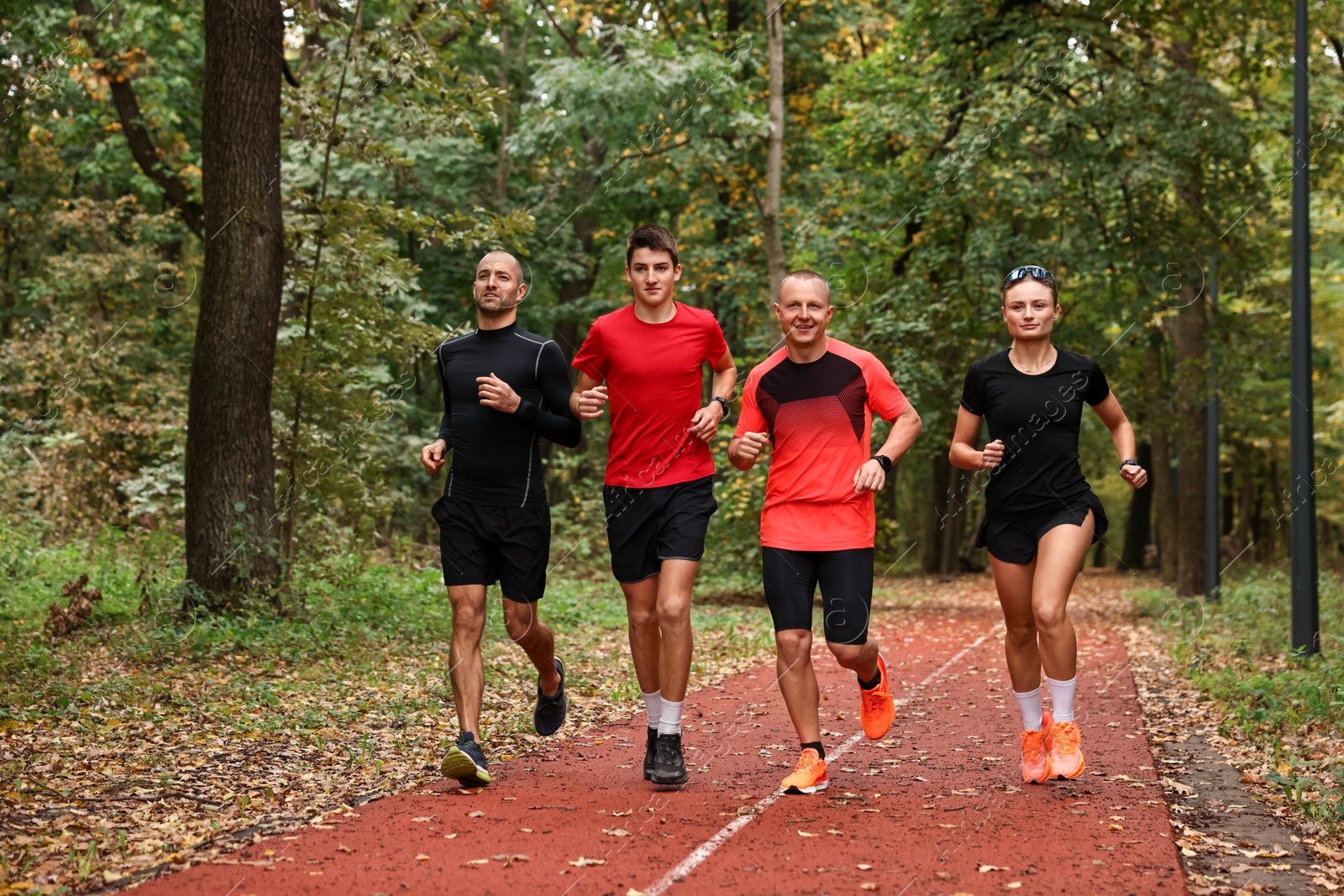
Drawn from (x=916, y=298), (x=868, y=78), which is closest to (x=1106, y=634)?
(x=916, y=298)

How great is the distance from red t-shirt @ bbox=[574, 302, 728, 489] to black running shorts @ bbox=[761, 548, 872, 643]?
64 centimetres

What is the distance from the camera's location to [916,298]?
64.7 ft

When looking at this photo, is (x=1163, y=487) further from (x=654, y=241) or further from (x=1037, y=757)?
(x=654, y=241)

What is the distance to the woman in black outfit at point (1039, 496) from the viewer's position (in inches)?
261

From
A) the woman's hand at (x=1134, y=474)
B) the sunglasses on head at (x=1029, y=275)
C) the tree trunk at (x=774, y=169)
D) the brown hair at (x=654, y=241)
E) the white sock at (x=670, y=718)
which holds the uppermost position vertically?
→ the tree trunk at (x=774, y=169)

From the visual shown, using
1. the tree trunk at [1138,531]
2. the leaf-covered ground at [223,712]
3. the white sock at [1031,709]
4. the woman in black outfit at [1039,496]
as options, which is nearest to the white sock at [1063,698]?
the woman in black outfit at [1039,496]

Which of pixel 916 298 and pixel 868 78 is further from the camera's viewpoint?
pixel 868 78

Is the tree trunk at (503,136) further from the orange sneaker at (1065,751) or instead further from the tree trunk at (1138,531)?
the tree trunk at (1138,531)

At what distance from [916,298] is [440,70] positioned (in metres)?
8.89

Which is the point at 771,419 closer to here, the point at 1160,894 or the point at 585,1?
the point at 1160,894

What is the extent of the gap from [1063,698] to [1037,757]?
1.19ft

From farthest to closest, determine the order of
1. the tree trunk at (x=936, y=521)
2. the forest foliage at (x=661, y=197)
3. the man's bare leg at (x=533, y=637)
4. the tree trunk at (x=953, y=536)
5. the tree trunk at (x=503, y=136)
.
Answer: the tree trunk at (x=936, y=521) → the tree trunk at (x=953, y=536) → the tree trunk at (x=503, y=136) → the forest foliage at (x=661, y=197) → the man's bare leg at (x=533, y=637)

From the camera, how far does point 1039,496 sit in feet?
21.9

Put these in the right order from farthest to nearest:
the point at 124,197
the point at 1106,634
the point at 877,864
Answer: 1. the point at 124,197
2. the point at 1106,634
3. the point at 877,864
